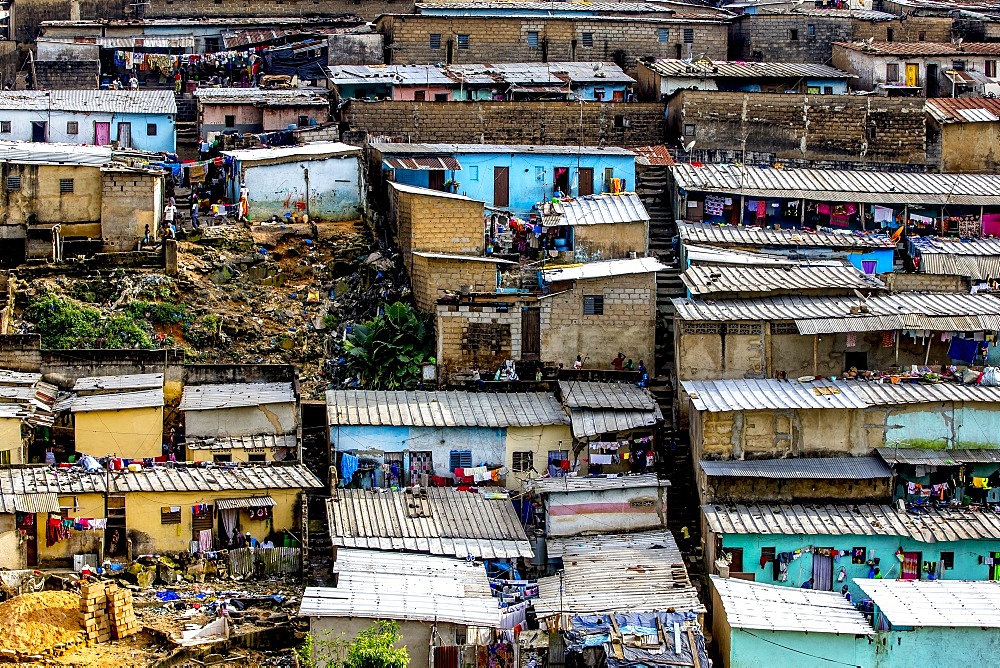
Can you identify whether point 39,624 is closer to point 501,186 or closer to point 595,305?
point 595,305

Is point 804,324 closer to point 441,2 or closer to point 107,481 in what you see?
point 107,481

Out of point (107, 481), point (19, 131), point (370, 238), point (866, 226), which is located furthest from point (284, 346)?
point (866, 226)

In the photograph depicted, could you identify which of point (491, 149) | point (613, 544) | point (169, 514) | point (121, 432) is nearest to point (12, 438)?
point (121, 432)

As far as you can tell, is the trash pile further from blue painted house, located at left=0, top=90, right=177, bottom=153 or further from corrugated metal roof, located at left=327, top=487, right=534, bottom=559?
blue painted house, located at left=0, top=90, right=177, bottom=153

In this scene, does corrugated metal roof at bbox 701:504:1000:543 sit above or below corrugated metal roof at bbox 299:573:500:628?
above

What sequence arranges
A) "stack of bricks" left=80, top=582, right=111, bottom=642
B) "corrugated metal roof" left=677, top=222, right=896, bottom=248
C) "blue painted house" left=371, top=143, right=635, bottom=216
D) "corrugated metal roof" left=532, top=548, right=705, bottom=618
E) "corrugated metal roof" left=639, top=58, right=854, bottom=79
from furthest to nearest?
1. "corrugated metal roof" left=639, top=58, right=854, bottom=79
2. "blue painted house" left=371, top=143, right=635, bottom=216
3. "corrugated metal roof" left=677, top=222, right=896, bottom=248
4. "corrugated metal roof" left=532, top=548, right=705, bottom=618
5. "stack of bricks" left=80, top=582, right=111, bottom=642

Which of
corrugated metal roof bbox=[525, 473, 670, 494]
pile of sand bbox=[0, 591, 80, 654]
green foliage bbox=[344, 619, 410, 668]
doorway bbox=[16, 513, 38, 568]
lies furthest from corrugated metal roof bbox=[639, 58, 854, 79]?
pile of sand bbox=[0, 591, 80, 654]
